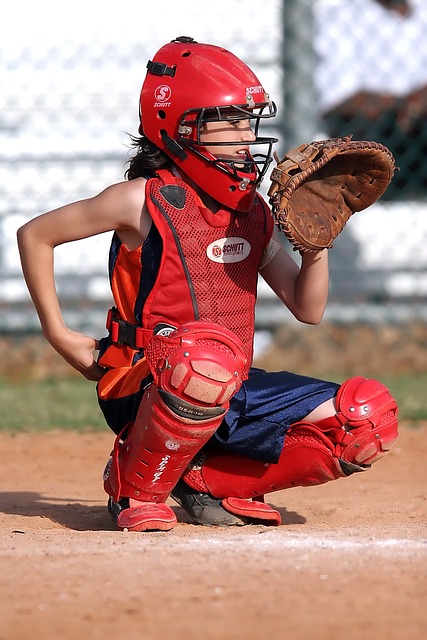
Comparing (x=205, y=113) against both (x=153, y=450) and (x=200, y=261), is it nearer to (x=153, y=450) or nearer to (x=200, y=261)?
(x=200, y=261)

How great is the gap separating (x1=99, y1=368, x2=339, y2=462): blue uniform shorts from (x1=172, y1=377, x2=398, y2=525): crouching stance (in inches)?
1.8

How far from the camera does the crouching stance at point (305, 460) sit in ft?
10.1

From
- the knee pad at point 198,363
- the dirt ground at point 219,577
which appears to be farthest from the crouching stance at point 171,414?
the dirt ground at point 219,577

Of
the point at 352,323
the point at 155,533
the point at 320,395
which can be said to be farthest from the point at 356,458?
the point at 352,323

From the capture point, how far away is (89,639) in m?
1.95

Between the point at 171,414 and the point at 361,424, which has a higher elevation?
the point at 171,414

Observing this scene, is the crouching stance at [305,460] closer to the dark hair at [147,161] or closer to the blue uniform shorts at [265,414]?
the blue uniform shorts at [265,414]

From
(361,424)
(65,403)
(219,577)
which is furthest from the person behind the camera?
(65,403)

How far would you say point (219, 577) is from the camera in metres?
2.31

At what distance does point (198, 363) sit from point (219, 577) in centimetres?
62

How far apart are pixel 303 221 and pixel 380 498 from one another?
1093mm

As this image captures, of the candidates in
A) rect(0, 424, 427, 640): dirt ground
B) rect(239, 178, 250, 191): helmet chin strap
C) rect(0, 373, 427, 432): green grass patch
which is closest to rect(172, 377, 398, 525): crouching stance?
rect(0, 424, 427, 640): dirt ground

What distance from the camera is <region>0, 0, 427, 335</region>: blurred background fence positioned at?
6844 millimetres

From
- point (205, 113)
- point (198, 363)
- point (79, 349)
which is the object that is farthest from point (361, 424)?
point (205, 113)
